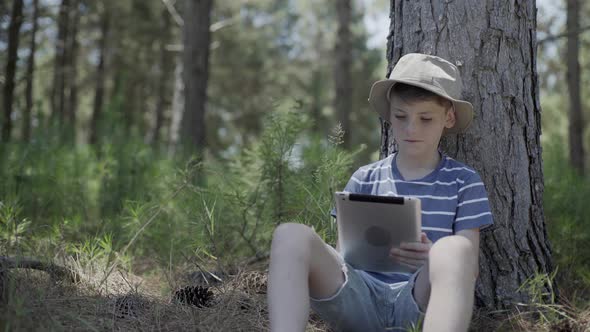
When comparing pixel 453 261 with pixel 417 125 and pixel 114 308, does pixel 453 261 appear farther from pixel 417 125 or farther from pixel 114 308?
pixel 114 308

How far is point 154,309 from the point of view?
91.9 inches

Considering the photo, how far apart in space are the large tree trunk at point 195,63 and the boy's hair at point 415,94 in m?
5.03

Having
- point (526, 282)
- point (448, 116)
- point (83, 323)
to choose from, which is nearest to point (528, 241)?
point (526, 282)

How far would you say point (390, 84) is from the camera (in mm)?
2359

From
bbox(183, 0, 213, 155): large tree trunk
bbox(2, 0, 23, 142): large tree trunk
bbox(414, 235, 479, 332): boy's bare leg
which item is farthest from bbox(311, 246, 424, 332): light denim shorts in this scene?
bbox(183, 0, 213, 155): large tree trunk

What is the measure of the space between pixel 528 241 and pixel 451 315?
1045 millimetres

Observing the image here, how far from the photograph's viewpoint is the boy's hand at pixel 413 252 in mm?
2016

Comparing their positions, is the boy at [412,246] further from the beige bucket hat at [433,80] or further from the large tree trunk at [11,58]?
the large tree trunk at [11,58]

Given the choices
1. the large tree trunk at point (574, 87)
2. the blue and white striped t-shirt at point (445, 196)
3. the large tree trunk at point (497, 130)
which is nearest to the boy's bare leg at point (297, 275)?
the blue and white striped t-shirt at point (445, 196)

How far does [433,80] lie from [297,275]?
3.15 feet

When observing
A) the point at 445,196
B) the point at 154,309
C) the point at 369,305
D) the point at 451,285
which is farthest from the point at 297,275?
the point at 154,309

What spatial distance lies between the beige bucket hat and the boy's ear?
0.01m

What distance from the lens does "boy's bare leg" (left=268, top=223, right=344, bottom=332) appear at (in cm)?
178

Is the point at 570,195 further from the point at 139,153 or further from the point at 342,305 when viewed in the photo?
the point at 139,153
